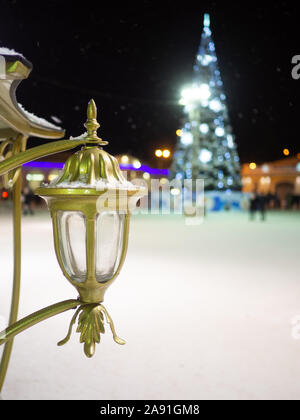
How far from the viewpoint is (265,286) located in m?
5.64

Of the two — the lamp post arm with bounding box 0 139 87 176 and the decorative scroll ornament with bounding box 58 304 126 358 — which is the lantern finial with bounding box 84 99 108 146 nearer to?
the lamp post arm with bounding box 0 139 87 176

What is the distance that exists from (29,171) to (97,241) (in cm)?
3967

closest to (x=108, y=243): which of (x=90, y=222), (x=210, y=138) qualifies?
(x=90, y=222)

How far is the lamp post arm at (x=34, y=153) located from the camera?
1151 millimetres

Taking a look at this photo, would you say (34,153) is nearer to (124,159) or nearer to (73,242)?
(73,242)

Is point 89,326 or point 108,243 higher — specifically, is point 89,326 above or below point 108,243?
below

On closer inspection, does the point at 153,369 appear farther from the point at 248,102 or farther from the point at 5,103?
the point at 248,102

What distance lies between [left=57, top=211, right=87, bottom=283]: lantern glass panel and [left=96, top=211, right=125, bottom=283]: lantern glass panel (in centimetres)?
4

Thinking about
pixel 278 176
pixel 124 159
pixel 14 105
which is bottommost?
pixel 14 105

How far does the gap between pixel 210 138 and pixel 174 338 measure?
2713 cm

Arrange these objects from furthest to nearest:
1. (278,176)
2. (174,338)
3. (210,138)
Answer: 1. (278,176)
2. (210,138)
3. (174,338)

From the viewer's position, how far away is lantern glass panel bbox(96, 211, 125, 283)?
3.73 feet

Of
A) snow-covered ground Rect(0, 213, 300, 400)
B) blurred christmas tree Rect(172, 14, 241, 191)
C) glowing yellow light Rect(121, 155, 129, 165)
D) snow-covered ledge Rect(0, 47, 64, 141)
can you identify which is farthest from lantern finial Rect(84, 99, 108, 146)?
glowing yellow light Rect(121, 155, 129, 165)

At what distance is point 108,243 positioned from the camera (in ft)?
3.81
